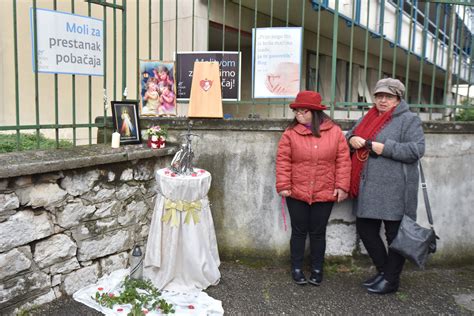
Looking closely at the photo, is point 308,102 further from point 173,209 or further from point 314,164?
point 173,209

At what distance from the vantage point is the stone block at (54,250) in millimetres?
2775

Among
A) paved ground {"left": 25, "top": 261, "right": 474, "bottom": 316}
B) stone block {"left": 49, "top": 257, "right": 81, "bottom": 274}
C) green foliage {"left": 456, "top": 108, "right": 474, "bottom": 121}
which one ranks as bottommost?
paved ground {"left": 25, "top": 261, "right": 474, "bottom": 316}

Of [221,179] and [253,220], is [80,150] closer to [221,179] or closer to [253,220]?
[221,179]

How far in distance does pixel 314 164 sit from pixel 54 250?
1996mm

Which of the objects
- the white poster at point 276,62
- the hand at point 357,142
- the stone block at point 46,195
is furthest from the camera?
the white poster at point 276,62

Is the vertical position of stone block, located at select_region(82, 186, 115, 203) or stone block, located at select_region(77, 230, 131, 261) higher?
stone block, located at select_region(82, 186, 115, 203)

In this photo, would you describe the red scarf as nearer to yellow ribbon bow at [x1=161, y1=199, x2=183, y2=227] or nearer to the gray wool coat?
the gray wool coat

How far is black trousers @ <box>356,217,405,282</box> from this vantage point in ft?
10.6

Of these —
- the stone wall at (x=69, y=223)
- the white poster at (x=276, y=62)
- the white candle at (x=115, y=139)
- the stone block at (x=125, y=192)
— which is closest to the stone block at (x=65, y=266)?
the stone wall at (x=69, y=223)

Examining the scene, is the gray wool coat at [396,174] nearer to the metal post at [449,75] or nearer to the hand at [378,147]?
the hand at [378,147]

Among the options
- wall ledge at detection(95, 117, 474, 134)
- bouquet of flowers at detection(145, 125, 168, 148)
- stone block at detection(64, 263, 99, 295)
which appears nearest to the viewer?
stone block at detection(64, 263, 99, 295)

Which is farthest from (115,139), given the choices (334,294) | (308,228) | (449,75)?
(449,75)

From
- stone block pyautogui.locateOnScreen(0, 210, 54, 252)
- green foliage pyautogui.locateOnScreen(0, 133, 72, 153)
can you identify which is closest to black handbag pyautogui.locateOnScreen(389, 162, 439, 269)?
stone block pyautogui.locateOnScreen(0, 210, 54, 252)

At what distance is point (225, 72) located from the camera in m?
3.94
